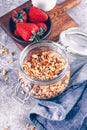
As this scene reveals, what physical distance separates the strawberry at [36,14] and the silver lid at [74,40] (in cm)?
6

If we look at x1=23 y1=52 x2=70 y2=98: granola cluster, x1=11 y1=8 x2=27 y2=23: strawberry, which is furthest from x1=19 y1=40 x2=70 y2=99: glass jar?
x1=11 y1=8 x2=27 y2=23: strawberry

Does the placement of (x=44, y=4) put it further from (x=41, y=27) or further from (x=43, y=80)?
(x=43, y=80)

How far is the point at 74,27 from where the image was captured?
910mm

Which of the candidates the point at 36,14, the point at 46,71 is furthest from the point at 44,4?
the point at 46,71

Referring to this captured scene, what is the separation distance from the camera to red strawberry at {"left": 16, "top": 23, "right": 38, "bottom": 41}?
0.86 metres

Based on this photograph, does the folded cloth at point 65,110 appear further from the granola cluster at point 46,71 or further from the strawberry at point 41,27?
the strawberry at point 41,27

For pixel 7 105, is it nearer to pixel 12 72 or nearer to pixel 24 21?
pixel 12 72

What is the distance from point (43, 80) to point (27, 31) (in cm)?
16

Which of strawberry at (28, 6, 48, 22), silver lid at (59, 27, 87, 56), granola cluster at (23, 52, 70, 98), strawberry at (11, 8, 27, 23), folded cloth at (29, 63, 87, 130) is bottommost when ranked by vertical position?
folded cloth at (29, 63, 87, 130)

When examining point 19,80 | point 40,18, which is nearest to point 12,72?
point 19,80

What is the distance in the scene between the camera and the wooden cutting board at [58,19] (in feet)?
3.01

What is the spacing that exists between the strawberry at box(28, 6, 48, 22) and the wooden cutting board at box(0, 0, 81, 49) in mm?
43

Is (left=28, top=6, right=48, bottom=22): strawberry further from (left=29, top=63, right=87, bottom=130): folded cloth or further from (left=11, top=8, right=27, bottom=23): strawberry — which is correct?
(left=29, top=63, right=87, bottom=130): folded cloth

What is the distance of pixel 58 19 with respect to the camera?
94 centimetres
